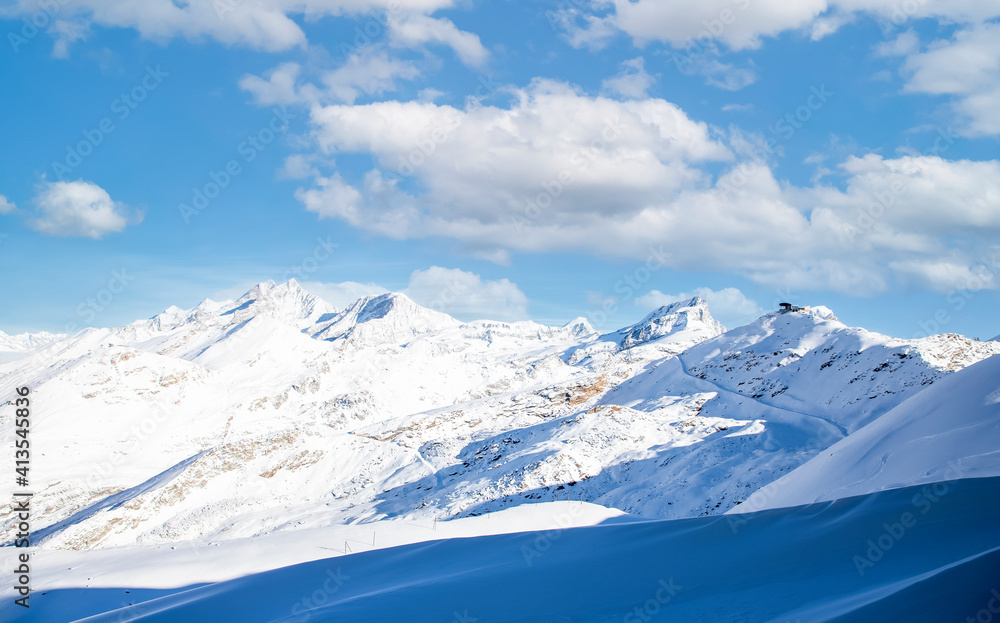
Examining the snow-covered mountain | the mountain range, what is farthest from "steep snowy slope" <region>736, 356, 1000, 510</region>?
the snow-covered mountain

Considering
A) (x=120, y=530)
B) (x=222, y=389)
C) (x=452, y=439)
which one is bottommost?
(x=120, y=530)

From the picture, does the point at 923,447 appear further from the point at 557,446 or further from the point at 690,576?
the point at 557,446

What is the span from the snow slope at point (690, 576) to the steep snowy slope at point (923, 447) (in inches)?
17.0

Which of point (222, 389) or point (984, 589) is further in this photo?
point (222, 389)

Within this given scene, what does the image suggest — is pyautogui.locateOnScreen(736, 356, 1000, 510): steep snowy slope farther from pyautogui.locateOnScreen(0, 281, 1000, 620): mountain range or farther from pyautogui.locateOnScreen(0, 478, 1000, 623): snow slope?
pyautogui.locateOnScreen(0, 478, 1000, 623): snow slope

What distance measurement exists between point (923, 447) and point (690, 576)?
4618 millimetres

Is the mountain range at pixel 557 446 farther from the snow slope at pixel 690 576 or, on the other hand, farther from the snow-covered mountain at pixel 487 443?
the snow slope at pixel 690 576

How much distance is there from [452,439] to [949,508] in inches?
1549

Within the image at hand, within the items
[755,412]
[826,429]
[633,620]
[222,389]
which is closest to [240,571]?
[633,620]

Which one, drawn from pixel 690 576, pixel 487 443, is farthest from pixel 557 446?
pixel 690 576

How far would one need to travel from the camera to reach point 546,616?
646cm

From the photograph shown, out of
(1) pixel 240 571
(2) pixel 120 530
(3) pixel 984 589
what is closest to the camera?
(3) pixel 984 589

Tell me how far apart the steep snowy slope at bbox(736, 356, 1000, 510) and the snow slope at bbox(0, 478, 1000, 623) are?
0.43 m

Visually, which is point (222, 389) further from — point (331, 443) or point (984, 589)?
point (984, 589)
